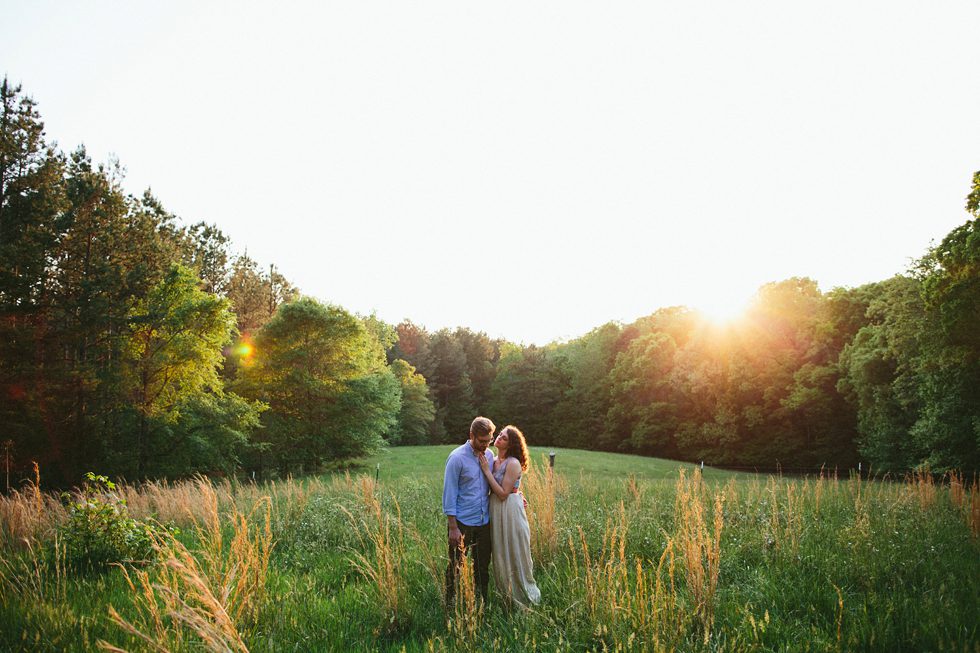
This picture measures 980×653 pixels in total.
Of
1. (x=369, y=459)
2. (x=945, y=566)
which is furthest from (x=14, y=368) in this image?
(x=945, y=566)

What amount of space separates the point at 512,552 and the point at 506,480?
721mm

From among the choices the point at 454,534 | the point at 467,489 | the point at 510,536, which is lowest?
the point at 510,536

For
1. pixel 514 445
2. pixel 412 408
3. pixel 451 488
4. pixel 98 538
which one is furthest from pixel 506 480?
pixel 412 408

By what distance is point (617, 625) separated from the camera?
3855 mm

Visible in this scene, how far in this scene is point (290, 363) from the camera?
28.5 m

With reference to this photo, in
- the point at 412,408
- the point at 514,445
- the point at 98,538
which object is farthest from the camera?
the point at 412,408

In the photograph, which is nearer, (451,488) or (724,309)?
(451,488)

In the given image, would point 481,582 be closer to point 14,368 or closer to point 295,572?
point 295,572

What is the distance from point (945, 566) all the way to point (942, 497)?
4.99 m

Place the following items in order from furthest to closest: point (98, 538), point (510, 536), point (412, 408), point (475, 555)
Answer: point (412, 408)
point (98, 538)
point (510, 536)
point (475, 555)

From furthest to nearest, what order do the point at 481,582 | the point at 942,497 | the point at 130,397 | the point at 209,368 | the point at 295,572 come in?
the point at 209,368
the point at 130,397
the point at 942,497
the point at 295,572
the point at 481,582

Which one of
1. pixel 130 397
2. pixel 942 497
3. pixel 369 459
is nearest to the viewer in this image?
pixel 942 497

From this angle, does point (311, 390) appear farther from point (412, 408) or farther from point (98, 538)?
point (98, 538)

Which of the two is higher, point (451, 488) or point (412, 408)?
point (451, 488)
